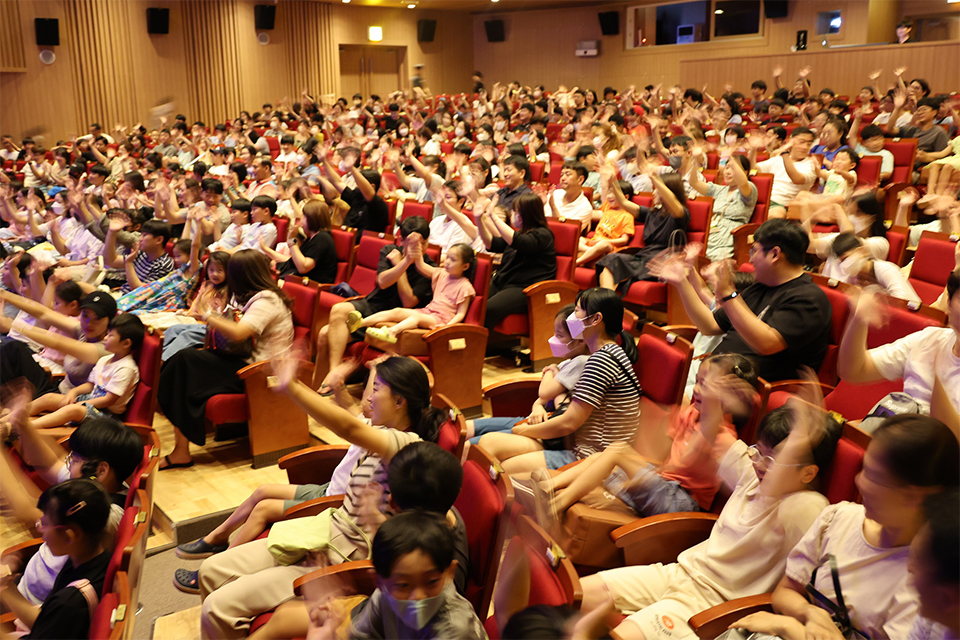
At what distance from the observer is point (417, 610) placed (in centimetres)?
147

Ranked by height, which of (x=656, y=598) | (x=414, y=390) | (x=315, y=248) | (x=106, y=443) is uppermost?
(x=315, y=248)

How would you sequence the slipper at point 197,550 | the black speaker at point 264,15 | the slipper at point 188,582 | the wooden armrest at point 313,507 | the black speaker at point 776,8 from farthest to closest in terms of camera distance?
1. the black speaker at point 264,15
2. the black speaker at point 776,8
3. the slipper at point 197,550
4. the slipper at point 188,582
5. the wooden armrest at point 313,507

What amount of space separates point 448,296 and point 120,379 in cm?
151

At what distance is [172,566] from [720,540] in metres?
1.90

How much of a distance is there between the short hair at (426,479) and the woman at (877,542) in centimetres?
66

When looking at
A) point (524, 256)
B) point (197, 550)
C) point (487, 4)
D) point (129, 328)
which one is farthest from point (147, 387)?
point (487, 4)

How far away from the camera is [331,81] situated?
16578 mm

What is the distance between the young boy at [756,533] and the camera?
1.68 meters

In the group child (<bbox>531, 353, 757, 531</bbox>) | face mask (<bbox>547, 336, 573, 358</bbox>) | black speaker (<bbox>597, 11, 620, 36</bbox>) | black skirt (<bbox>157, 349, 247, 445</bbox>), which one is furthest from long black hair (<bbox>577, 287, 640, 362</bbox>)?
black speaker (<bbox>597, 11, 620, 36</bbox>)

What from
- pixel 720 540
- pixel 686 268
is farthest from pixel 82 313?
pixel 720 540

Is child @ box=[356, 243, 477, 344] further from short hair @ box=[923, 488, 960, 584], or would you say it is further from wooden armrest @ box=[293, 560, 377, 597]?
short hair @ box=[923, 488, 960, 584]

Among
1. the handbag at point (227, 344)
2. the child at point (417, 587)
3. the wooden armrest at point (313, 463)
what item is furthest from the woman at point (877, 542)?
the handbag at point (227, 344)

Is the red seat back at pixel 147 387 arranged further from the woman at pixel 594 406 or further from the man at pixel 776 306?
the man at pixel 776 306

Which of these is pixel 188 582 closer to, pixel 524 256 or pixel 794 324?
pixel 794 324
